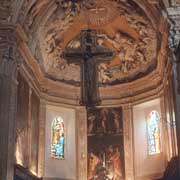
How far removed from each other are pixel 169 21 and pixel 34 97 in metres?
Answer: 6.83

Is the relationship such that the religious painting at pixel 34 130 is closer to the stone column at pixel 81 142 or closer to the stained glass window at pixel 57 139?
the stained glass window at pixel 57 139

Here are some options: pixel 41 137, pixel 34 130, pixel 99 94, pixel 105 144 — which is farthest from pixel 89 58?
pixel 105 144

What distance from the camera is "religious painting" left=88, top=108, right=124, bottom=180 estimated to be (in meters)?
23.4

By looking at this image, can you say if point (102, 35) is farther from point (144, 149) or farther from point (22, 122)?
point (22, 122)

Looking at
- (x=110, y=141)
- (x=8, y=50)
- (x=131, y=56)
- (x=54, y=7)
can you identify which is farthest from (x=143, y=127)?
(x=8, y=50)

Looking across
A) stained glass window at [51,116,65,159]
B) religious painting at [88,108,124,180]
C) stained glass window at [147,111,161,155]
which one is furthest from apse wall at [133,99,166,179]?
stained glass window at [51,116,65,159]

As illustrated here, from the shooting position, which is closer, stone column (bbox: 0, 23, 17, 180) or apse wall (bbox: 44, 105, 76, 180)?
stone column (bbox: 0, 23, 17, 180)

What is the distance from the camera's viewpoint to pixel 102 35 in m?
24.0

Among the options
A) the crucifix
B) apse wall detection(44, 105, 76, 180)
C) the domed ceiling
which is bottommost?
apse wall detection(44, 105, 76, 180)

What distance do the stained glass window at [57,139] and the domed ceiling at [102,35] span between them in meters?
2.00

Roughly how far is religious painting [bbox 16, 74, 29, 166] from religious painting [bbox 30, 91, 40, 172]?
1.13 meters

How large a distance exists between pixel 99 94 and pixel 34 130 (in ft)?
12.2

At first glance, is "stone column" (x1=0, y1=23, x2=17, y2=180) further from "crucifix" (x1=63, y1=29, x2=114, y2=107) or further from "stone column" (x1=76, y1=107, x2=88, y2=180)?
"stone column" (x1=76, y1=107, x2=88, y2=180)

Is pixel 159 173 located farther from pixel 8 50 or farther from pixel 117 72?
pixel 8 50
